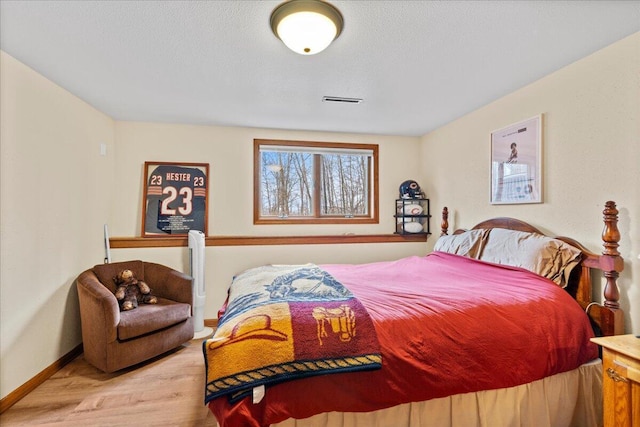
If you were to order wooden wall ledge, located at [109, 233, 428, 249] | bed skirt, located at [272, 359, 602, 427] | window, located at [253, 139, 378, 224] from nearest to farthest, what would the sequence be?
bed skirt, located at [272, 359, 602, 427]
wooden wall ledge, located at [109, 233, 428, 249]
window, located at [253, 139, 378, 224]

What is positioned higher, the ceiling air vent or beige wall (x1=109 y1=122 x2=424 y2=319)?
the ceiling air vent

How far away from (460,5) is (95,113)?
11.0 feet

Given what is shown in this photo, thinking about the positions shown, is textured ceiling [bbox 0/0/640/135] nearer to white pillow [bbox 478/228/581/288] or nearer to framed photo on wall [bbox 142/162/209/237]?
framed photo on wall [bbox 142/162/209/237]

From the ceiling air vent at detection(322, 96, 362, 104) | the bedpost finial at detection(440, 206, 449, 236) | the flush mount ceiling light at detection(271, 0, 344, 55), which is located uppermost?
the ceiling air vent at detection(322, 96, 362, 104)

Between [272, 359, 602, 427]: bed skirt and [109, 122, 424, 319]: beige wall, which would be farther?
[109, 122, 424, 319]: beige wall

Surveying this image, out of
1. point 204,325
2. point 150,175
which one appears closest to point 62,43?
point 150,175

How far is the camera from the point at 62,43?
191 centimetres

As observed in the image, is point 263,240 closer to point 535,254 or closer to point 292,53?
point 292,53

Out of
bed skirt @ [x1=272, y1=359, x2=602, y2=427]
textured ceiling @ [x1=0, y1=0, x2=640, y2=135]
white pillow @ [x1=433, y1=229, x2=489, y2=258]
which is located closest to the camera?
bed skirt @ [x1=272, y1=359, x2=602, y2=427]

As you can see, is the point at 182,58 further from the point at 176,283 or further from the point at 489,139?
the point at 489,139

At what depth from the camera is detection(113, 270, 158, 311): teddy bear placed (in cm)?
280

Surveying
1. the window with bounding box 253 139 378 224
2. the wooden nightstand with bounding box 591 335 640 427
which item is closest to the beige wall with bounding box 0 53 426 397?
the window with bounding box 253 139 378 224

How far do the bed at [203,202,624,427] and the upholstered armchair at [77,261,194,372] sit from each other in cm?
108

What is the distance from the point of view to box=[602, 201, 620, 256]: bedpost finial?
6.03ft
